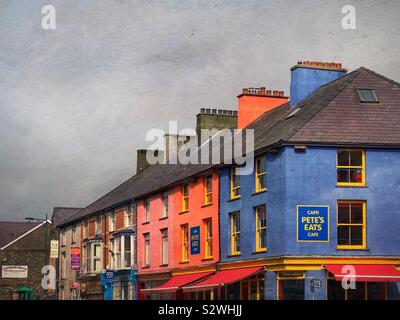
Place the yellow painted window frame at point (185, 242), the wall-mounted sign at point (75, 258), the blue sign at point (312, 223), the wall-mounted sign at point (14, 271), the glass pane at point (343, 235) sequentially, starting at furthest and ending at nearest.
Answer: the wall-mounted sign at point (14, 271) < the wall-mounted sign at point (75, 258) < the yellow painted window frame at point (185, 242) < the glass pane at point (343, 235) < the blue sign at point (312, 223)

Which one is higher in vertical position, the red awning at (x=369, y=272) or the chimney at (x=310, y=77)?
the chimney at (x=310, y=77)

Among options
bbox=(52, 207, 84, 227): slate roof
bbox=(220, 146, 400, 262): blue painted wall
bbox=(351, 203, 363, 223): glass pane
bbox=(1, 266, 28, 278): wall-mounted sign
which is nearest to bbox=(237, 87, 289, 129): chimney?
bbox=(220, 146, 400, 262): blue painted wall

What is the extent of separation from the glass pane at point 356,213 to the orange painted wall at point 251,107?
11649 mm

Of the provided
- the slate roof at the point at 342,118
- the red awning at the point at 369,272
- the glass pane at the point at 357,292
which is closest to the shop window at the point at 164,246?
the slate roof at the point at 342,118

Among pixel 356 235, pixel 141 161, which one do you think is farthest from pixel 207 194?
pixel 141 161

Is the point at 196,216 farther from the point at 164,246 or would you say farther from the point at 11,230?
the point at 11,230

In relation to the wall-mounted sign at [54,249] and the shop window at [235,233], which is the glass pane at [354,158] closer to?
the shop window at [235,233]

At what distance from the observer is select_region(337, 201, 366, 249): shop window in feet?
106

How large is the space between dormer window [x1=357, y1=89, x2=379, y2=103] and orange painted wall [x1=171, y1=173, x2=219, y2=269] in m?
7.54

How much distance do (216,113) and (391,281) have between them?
22454 millimetres

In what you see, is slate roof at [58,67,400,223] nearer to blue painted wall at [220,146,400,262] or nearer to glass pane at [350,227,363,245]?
blue painted wall at [220,146,400,262]

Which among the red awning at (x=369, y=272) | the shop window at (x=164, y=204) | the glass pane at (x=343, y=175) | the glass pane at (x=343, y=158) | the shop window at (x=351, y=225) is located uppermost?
the glass pane at (x=343, y=158)

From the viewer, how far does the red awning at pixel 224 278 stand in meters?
33.2
